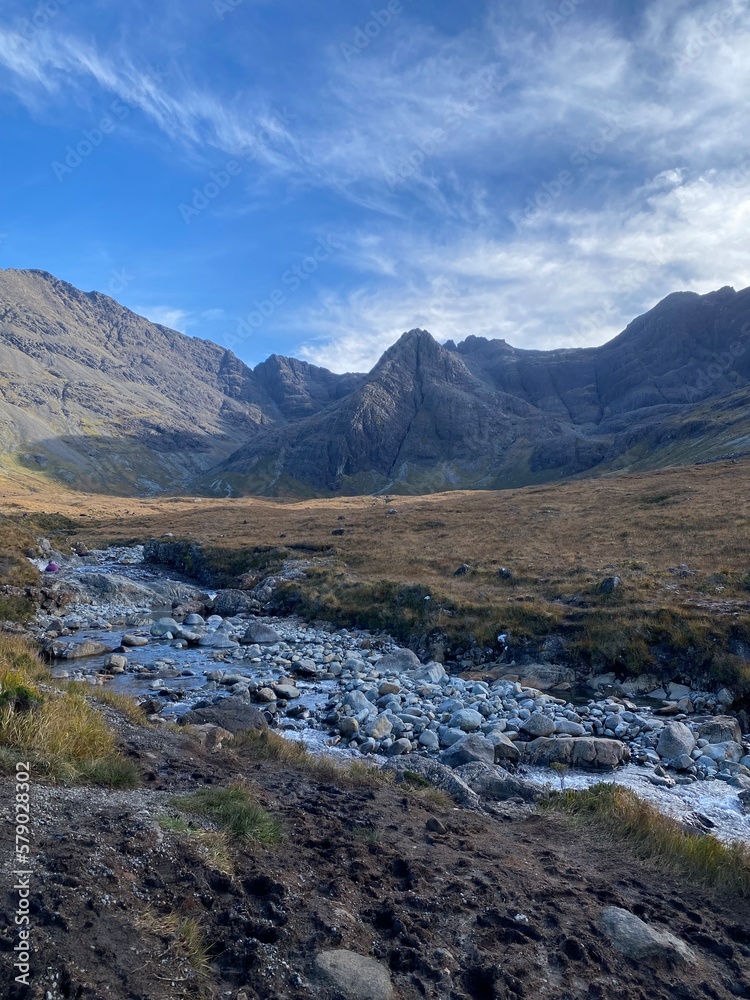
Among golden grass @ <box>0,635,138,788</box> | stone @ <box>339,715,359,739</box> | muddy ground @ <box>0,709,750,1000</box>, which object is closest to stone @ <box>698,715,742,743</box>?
muddy ground @ <box>0,709,750,1000</box>

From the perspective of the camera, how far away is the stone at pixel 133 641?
25.7 meters

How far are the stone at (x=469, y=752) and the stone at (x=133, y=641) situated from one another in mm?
17254

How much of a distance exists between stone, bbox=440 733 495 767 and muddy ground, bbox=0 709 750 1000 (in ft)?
15.5

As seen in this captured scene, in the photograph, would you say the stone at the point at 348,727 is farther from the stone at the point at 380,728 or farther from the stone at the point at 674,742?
the stone at the point at 674,742

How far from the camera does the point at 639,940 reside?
6.27 meters

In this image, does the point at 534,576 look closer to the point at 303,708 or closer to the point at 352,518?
the point at 303,708

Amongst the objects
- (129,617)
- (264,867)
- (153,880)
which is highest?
(153,880)

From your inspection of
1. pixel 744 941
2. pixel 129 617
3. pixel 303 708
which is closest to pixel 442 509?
pixel 129 617

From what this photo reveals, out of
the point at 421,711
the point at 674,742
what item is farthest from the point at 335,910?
the point at 674,742

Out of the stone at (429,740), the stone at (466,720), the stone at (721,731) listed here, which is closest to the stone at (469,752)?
the stone at (429,740)

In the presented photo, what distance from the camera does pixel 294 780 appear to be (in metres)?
10.3

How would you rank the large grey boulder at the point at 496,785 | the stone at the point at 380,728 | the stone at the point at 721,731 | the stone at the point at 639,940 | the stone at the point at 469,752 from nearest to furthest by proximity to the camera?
the stone at the point at 639,940 → the large grey boulder at the point at 496,785 → the stone at the point at 469,752 → the stone at the point at 721,731 → the stone at the point at 380,728

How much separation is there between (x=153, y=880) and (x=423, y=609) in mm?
22271

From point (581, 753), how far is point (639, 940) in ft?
26.0
